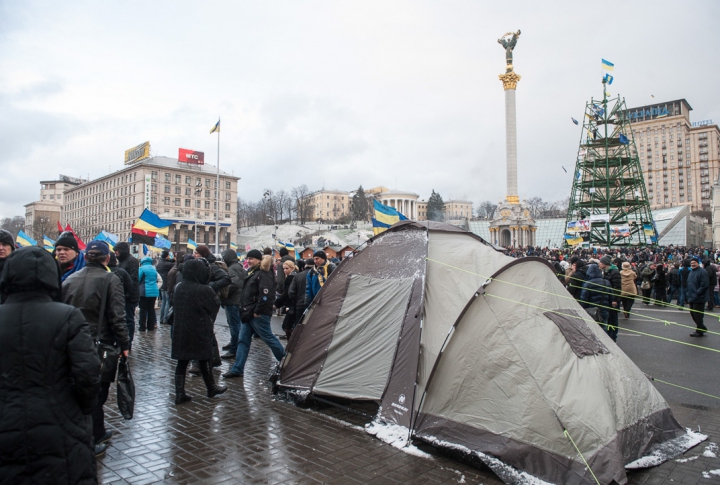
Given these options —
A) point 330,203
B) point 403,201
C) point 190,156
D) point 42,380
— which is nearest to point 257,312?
point 42,380

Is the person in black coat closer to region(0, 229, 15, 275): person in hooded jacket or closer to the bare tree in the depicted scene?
region(0, 229, 15, 275): person in hooded jacket

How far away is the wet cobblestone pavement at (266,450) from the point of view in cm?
422

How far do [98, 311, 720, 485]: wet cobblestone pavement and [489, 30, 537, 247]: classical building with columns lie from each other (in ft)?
157

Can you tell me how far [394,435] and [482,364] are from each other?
1251mm

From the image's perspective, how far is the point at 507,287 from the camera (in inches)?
210

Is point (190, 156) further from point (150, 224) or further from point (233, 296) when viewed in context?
point (233, 296)

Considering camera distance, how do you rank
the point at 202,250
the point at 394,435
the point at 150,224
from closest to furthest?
1. the point at 394,435
2. the point at 202,250
3. the point at 150,224

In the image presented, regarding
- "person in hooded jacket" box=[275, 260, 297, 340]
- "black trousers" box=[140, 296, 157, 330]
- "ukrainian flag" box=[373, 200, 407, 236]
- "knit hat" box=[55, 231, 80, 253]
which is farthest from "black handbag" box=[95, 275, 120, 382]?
"black trousers" box=[140, 296, 157, 330]

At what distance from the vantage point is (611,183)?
4450 centimetres

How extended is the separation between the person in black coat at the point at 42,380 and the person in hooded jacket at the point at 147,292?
905 cm

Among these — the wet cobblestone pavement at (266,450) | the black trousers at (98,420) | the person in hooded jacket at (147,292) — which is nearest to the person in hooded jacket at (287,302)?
the wet cobblestone pavement at (266,450)

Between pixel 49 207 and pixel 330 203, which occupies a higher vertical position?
pixel 330 203

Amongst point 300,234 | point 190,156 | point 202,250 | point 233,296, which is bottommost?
point 233,296

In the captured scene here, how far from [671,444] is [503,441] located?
193 centimetres
